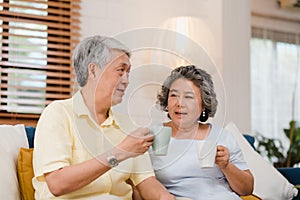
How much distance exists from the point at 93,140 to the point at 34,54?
5.36 feet

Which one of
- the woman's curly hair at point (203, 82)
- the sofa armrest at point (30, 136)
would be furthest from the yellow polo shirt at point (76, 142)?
the sofa armrest at point (30, 136)

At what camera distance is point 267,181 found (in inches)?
101

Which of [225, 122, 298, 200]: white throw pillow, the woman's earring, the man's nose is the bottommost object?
[225, 122, 298, 200]: white throw pillow

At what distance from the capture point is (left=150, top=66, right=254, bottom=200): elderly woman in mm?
1637

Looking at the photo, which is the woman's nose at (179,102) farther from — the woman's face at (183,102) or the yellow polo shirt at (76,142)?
the yellow polo shirt at (76,142)

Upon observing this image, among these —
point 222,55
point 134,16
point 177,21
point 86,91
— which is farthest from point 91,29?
point 86,91

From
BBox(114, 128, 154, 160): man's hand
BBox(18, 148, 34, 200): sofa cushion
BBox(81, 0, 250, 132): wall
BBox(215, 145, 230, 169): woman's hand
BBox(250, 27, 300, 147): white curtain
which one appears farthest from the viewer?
BBox(250, 27, 300, 147): white curtain

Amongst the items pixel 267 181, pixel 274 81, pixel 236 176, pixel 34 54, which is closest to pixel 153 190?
pixel 236 176

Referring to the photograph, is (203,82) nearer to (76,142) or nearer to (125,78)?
(125,78)

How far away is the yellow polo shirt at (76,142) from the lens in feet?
5.29

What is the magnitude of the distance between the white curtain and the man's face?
3.31m

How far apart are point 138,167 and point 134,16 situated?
69.2 inches

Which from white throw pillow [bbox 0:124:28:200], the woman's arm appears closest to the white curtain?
the woman's arm

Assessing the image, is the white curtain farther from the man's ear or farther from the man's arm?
the man's ear
